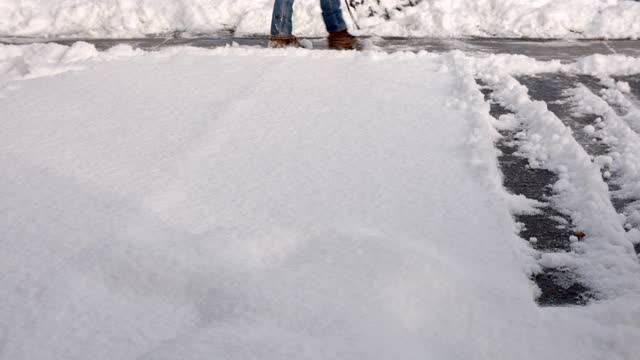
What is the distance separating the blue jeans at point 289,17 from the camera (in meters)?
4.32

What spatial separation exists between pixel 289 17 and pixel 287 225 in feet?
8.69

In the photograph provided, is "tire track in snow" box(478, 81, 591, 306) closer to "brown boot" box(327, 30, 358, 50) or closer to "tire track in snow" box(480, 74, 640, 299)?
"tire track in snow" box(480, 74, 640, 299)

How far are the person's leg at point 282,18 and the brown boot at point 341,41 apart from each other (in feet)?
1.12

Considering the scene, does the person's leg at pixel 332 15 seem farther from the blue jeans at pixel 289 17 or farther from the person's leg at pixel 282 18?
the person's leg at pixel 282 18

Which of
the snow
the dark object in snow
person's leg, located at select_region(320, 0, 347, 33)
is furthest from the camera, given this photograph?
person's leg, located at select_region(320, 0, 347, 33)

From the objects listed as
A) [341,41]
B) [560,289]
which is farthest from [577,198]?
[341,41]

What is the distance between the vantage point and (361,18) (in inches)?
197

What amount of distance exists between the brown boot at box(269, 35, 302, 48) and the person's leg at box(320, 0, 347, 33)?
0.31 m

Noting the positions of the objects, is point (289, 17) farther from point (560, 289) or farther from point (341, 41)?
point (560, 289)

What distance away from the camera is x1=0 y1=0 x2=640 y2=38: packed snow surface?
4.79 metres

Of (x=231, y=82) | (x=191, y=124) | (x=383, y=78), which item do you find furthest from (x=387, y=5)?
(x=191, y=124)

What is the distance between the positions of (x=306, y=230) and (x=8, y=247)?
110 centimetres

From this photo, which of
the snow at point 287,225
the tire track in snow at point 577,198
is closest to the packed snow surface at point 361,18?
the snow at point 287,225

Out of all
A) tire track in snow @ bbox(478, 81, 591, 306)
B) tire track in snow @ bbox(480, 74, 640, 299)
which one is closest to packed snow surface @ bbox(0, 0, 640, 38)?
tire track in snow @ bbox(480, 74, 640, 299)
